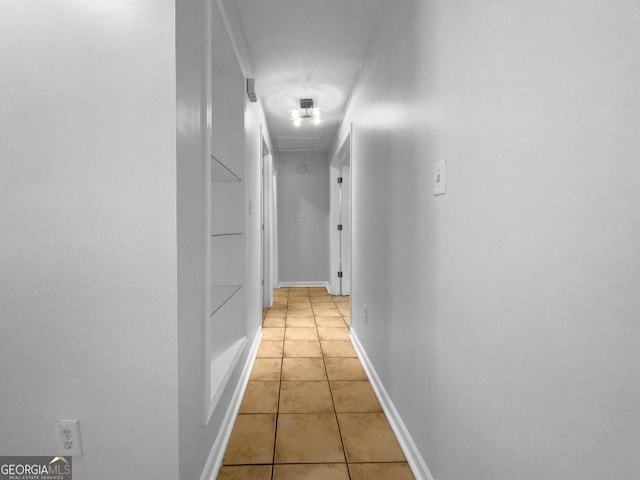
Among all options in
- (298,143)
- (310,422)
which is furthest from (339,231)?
(310,422)

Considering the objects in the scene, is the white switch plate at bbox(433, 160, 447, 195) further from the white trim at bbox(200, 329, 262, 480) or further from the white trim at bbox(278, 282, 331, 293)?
the white trim at bbox(278, 282, 331, 293)

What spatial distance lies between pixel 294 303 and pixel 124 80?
3.91 m

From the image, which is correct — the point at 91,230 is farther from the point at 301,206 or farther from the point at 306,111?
the point at 301,206

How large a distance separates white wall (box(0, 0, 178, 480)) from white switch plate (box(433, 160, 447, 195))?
92 cm

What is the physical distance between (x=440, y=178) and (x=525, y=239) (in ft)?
1.68

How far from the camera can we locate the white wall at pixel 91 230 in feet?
3.71

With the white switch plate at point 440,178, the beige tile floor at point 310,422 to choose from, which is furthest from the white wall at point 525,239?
the beige tile floor at point 310,422

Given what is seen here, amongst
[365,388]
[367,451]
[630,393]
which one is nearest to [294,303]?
[365,388]

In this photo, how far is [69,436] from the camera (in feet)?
3.84

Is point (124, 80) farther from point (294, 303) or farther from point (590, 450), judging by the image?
point (294, 303)

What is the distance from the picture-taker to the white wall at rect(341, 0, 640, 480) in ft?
1.95

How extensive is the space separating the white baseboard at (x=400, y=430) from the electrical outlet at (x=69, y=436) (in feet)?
4.26

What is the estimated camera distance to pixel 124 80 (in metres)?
1.13

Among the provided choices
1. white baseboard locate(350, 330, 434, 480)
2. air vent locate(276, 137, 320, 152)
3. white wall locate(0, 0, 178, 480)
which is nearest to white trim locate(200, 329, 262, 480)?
white wall locate(0, 0, 178, 480)
